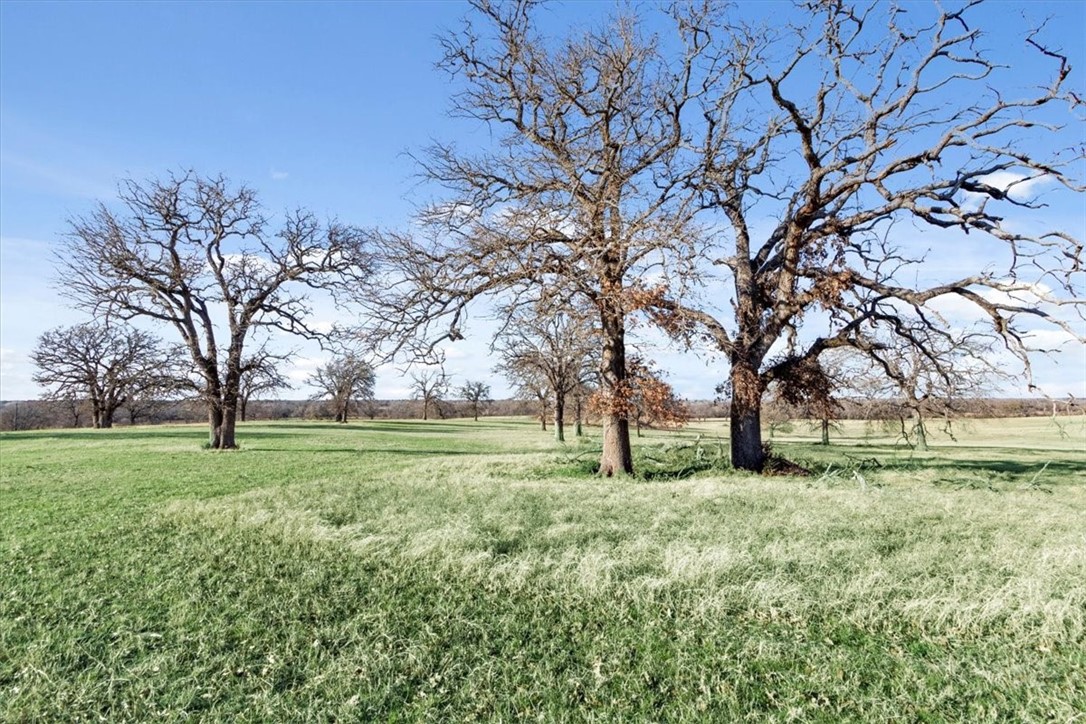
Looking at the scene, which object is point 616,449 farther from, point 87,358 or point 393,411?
point 393,411

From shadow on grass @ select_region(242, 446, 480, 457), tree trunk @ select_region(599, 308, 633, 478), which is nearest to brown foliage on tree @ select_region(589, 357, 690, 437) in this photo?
tree trunk @ select_region(599, 308, 633, 478)

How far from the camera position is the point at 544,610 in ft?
17.8

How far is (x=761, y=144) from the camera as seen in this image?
16.5m

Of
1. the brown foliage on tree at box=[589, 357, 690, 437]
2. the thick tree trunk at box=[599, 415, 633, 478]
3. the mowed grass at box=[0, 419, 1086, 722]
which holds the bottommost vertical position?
the mowed grass at box=[0, 419, 1086, 722]

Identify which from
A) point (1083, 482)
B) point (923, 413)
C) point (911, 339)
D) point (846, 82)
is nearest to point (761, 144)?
point (846, 82)

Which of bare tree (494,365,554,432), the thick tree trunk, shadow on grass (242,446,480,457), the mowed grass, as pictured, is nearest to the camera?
the mowed grass

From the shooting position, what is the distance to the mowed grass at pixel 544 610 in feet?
13.1

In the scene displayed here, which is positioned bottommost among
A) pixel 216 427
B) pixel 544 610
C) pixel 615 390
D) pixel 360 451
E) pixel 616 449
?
pixel 544 610

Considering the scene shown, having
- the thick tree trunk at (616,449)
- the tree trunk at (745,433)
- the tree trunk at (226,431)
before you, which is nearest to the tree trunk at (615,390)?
the thick tree trunk at (616,449)

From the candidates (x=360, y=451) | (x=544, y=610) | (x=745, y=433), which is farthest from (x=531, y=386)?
(x=544, y=610)

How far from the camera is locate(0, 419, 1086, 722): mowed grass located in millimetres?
3992

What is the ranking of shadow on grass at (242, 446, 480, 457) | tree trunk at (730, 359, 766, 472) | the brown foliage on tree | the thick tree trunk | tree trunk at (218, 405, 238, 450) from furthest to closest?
tree trunk at (218, 405, 238, 450)
shadow on grass at (242, 446, 480, 457)
tree trunk at (730, 359, 766, 472)
the thick tree trunk
the brown foliage on tree

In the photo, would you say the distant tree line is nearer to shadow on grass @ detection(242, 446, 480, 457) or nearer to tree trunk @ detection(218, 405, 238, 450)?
tree trunk @ detection(218, 405, 238, 450)

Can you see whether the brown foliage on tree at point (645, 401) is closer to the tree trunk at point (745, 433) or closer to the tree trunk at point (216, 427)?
the tree trunk at point (745, 433)
